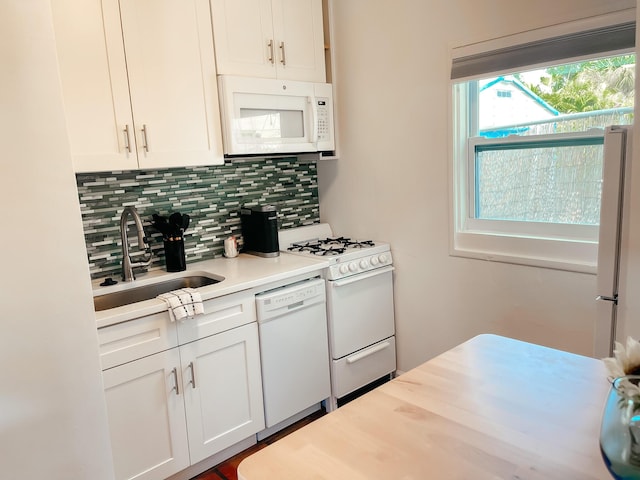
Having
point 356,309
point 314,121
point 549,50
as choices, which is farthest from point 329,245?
point 549,50

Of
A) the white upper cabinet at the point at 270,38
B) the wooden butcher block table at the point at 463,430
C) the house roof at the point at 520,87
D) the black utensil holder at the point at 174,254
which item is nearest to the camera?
the wooden butcher block table at the point at 463,430

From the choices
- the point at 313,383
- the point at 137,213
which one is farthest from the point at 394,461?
the point at 137,213

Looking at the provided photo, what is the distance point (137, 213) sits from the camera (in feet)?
8.14

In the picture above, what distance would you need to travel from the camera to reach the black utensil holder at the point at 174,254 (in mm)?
2580

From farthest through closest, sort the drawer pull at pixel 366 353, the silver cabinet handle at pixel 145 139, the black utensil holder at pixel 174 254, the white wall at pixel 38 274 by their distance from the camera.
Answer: the drawer pull at pixel 366 353
the black utensil holder at pixel 174 254
the silver cabinet handle at pixel 145 139
the white wall at pixel 38 274

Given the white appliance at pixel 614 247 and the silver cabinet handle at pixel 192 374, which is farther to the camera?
the silver cabinet handle at pixel 192 374

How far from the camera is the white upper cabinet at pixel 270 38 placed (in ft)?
8.09

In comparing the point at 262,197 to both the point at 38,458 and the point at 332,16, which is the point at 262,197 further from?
the point at 38,458

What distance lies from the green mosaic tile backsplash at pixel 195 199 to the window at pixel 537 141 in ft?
3.71

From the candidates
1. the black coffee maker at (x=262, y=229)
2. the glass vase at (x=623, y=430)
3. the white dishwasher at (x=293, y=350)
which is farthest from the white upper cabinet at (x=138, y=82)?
the glass vase at (x=623, y=430)

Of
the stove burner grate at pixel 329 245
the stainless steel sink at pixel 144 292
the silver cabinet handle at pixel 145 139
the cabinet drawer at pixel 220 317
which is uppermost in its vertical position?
the silver cabinet handle at pixel 145 139

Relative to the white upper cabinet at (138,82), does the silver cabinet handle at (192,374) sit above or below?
below

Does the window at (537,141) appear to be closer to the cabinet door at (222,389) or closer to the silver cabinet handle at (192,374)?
the cabinet door at (222,389)

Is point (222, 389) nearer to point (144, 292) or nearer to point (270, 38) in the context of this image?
point (144, 292)
